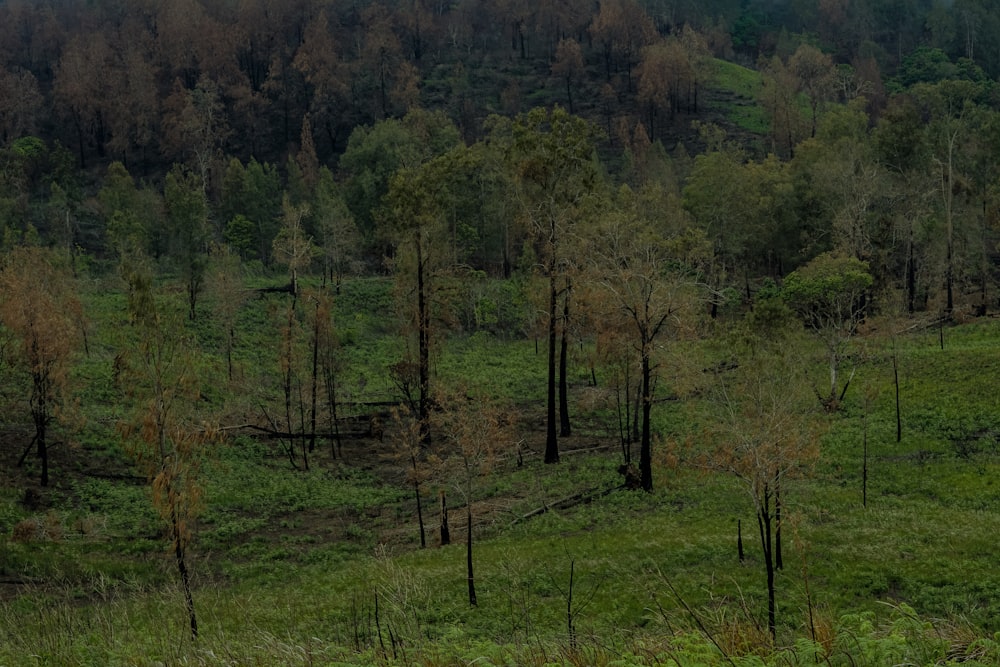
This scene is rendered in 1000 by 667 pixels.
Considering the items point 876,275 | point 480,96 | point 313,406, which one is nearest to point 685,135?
point 480,96

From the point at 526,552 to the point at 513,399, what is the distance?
25961 mm

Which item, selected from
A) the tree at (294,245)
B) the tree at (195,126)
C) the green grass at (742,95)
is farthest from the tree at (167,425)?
the green grass at (742,95)

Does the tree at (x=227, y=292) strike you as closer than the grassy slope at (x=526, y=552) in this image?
No

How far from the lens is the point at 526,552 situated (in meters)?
25.1

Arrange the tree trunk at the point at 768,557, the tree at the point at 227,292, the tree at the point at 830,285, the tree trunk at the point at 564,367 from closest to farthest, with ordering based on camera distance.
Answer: the tree trunk at the point at 768,557 → the tree trunk at the point at 564,367 → the tree at the point at 830,285 → the tree at the point at 227,292

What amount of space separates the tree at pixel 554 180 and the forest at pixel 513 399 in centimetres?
19

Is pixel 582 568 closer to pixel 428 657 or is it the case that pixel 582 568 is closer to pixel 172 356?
pixel 172 356

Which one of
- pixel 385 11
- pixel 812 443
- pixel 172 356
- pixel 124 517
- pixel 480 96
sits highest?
pixel 385 11

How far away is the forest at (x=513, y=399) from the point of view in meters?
16.2

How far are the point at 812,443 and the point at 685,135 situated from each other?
115 meters

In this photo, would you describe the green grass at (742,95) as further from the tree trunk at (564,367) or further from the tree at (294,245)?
the tree trunk at (564,367)

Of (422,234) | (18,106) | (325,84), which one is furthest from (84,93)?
(422,234)

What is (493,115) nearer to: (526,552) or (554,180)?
(554,180)

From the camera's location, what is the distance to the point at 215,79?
139 metres
